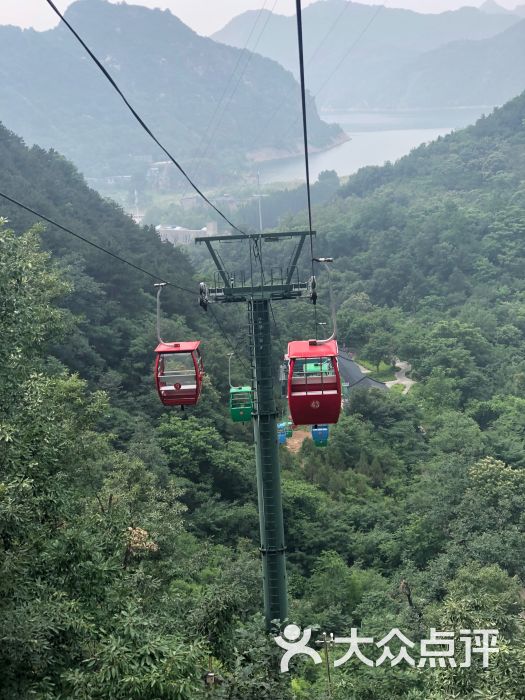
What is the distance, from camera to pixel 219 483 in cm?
1970

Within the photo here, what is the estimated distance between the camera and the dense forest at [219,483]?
6180mm

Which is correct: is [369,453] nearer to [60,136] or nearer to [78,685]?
Result: [78,685]

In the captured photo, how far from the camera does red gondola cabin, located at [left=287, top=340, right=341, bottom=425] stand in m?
8.49

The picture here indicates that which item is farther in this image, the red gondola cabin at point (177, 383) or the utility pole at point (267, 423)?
the red gondola cabin at point (177, 383)

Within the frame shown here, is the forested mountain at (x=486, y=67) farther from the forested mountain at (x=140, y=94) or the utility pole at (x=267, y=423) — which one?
the utility pole at (x=267, y=423)

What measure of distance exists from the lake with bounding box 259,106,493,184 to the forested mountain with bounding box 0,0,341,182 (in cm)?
490

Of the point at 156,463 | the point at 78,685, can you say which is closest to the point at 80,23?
the point at 156,463

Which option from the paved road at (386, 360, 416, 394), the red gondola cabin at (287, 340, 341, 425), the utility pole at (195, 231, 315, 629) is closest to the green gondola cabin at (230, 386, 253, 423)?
the utility pole at (195, 231, 315, 629)

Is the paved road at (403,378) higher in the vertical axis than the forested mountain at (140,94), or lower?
lower

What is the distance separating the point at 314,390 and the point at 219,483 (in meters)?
11.6

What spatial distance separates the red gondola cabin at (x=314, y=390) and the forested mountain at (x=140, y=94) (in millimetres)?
125354

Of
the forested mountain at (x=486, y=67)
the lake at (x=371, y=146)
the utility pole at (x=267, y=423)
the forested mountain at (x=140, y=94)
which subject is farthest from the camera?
the forested mountain at (x=486, y=67)

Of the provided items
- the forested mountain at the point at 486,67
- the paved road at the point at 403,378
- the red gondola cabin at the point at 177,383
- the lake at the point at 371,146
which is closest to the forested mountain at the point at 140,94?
the lake at the point at 371,146

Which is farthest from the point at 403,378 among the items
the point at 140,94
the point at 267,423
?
the point at 140,94
